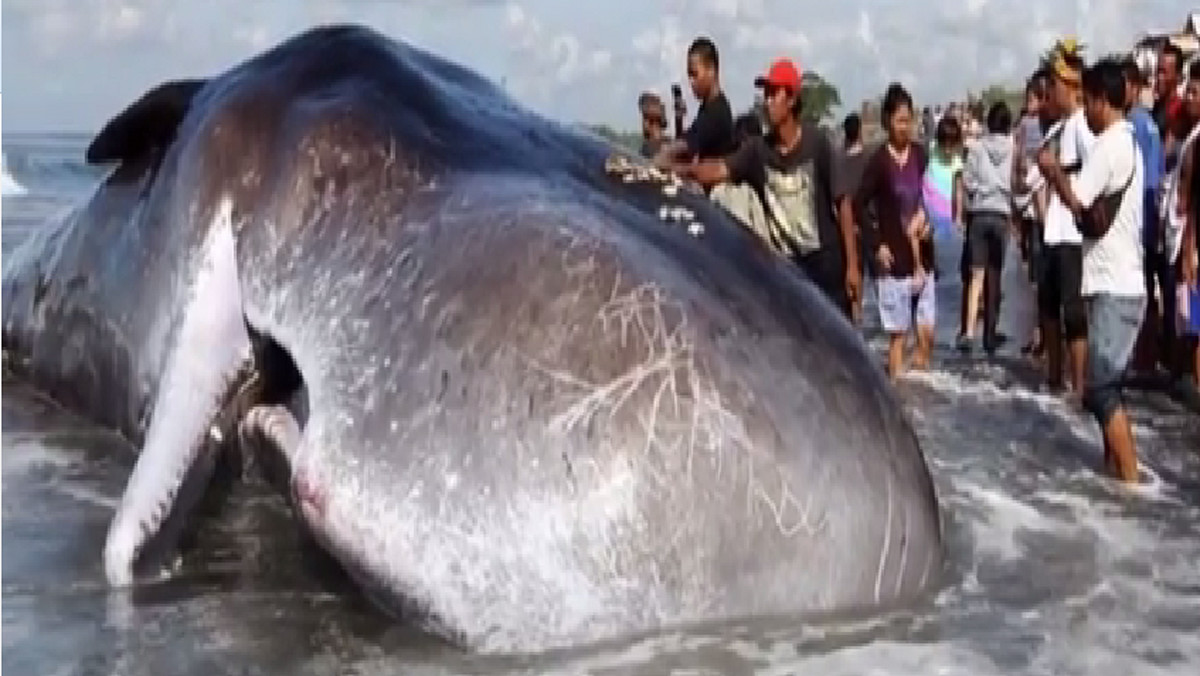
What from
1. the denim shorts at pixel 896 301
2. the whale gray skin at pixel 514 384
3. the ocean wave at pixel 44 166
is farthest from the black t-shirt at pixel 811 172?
the ocean wave at pixel 44 166

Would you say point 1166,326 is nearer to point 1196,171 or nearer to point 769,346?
point 1196,171

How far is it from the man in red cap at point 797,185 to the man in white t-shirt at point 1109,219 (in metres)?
1.24

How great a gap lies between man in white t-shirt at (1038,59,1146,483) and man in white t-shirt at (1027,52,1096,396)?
46 centimetres

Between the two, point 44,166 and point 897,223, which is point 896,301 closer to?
point 897,223

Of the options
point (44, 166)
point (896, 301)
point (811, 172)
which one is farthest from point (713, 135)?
point (44, 166)

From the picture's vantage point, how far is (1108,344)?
8.35m

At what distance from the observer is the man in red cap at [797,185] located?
362 inches

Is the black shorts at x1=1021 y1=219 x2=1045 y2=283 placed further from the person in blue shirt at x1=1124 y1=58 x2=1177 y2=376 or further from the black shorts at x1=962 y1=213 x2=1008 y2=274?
the person in blue shirt at x1=1124 y1=58 x2=1177 y2=376

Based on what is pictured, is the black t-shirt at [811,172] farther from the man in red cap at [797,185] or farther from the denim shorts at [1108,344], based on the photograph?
the denim shorts at [1108,344]

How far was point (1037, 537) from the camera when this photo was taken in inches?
272

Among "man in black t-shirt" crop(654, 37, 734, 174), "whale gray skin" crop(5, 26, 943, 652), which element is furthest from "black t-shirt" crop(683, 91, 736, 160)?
"whale gray skin" crop(5, 26, 943, 652)

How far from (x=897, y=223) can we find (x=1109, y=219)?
8.45 ft

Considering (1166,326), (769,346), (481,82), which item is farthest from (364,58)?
(1166,326)

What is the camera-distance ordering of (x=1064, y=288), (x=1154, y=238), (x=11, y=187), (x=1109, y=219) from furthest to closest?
(x=11, y=187), (x=1154, y=238), (x=1064, y=288), (x=1109, y=219)
